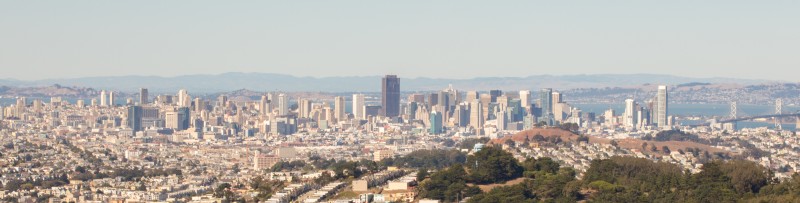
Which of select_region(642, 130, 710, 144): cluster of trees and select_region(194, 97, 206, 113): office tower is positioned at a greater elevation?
select_region(194, 97, 206, 113): office tower

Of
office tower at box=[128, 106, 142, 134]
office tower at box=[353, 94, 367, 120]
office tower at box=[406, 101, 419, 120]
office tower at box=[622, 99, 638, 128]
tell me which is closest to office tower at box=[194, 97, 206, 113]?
office tower at box=[128, 106, 142, 134]

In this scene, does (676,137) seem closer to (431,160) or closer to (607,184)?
(431,160)

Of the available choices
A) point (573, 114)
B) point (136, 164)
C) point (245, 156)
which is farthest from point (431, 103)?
point (136, 164)

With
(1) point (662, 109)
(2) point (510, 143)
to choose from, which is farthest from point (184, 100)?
(2) point (510, 143)

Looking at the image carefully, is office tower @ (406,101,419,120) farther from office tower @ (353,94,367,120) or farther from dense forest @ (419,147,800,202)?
dense forest @ (419,147,800,202)

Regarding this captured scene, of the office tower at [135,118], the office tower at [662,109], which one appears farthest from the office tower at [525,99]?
the office tower at [135,118]

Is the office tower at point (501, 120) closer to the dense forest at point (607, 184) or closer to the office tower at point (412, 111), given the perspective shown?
the office tower at point (412, 111)
